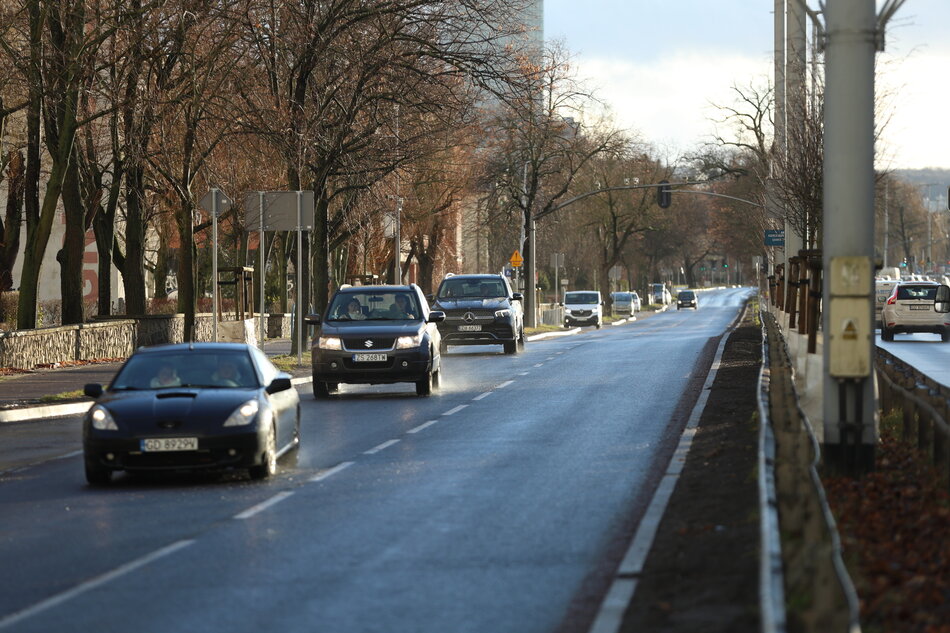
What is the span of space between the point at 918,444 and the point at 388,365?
38.6 feet

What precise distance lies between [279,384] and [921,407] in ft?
19.1

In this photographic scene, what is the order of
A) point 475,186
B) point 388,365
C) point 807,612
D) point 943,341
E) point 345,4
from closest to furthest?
point 807,612, point 388,365, point 345,4, point 943,341, point 475,186

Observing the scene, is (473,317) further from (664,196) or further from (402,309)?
(664,196)

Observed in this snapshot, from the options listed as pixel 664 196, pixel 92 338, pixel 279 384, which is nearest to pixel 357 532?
pixel 279 384

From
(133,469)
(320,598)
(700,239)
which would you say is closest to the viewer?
(320,598)

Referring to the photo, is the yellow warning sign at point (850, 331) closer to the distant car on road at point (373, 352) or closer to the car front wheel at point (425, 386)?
the distant car on road at point (373, 352)

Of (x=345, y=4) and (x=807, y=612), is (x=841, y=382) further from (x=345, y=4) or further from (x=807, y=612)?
(x=345, y=4)

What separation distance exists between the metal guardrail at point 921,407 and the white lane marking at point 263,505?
500 cm

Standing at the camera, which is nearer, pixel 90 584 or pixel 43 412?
pixel 90 584

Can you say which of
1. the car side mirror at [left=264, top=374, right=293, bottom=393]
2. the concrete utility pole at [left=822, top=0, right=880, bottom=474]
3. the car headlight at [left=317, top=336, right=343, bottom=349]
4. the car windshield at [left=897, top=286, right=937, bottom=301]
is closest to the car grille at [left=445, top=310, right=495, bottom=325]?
the car windshield at [left=897, top=286, right=937, bottom=301]

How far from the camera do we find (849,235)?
40.3 feet

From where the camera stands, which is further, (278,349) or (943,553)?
(278,349)

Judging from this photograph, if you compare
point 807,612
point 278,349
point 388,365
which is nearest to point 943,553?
point 807,612

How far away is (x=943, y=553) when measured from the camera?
8906 mm
